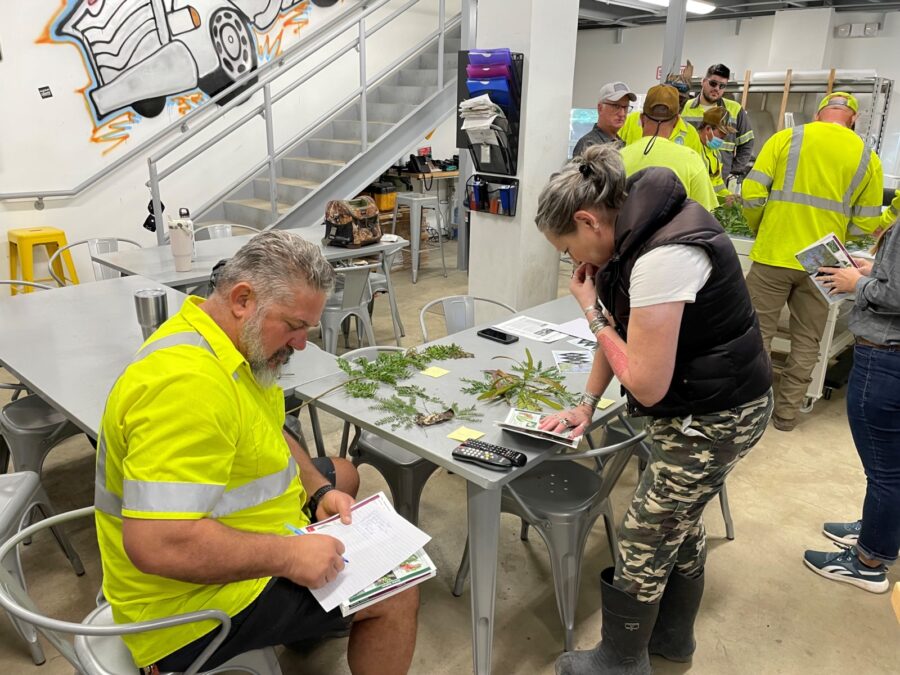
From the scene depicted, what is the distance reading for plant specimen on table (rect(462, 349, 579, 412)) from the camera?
2107mm

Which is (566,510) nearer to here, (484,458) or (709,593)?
(484,458)

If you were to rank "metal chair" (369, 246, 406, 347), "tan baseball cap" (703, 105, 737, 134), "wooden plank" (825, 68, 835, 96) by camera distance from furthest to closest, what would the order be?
"wooden plank" (825, 68, 835, 96) → "tan baseball cap" (703, 105, 737, 134) → "metal chair" (369, 246, 406, 347)

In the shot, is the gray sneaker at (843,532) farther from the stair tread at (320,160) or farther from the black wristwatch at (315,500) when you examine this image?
the stair tread at (320,160)

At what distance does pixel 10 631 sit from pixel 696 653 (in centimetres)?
230

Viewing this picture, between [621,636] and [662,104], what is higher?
[662,104]

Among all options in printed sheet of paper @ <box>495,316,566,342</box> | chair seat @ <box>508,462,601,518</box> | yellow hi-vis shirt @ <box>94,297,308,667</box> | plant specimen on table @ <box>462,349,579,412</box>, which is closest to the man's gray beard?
yellow hi-vis shirt @ <box>94,297,308,667</box>

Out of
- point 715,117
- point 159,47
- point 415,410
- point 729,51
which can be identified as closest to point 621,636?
point 415,410

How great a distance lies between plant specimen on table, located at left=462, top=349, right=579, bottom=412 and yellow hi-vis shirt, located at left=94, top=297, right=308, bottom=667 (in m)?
0.81

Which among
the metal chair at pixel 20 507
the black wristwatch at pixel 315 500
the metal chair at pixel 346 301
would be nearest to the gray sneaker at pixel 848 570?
the black wristwatch at pixel 315 500

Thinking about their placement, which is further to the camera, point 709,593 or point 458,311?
point 458,311

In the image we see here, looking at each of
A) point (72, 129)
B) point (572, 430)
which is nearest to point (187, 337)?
point (572, 430)

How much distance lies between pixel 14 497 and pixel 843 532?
3.14 metres

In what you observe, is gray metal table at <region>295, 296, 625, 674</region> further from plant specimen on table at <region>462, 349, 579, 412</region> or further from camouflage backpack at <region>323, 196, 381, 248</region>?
camouflage backpack at <region>323, 196, 381, 248</region>

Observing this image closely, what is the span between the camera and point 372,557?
1.59 meters
